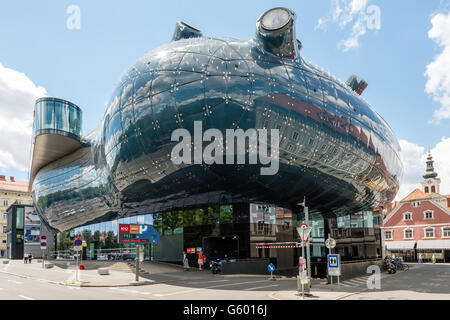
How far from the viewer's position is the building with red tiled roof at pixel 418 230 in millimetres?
60969

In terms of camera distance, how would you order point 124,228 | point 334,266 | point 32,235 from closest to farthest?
point 334,266
point 124,228
point 32,235

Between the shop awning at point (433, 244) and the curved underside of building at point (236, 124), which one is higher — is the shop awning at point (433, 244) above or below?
below

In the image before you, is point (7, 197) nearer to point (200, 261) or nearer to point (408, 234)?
point (200, 261)

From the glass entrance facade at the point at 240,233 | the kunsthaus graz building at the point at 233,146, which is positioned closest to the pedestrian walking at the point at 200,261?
the glass entrance facade at the point at 240,233

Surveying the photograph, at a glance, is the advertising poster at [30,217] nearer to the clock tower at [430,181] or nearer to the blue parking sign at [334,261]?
the blue parking sign at [334,261]

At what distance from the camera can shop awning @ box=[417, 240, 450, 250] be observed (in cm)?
5953

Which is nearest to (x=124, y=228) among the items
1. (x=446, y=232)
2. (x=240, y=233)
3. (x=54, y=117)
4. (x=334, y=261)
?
(x=240, y=233)

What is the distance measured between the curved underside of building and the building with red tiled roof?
33.9m

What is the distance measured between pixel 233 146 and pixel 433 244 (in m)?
51.7

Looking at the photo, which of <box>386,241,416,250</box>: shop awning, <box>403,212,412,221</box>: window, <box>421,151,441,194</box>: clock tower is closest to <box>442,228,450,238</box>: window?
<box>386,241,416,250</box>: shop awning

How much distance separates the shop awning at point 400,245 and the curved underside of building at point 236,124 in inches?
1404

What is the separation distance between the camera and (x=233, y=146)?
24.3m

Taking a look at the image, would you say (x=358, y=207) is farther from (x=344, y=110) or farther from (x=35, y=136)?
(x=35, y=136)

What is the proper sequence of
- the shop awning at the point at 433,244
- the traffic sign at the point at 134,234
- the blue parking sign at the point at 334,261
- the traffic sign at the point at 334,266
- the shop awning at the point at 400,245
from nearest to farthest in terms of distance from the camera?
the traffic sign at the point at 334,266 < the blue parking sign at the point at 334,261 < the traffic sign at the point at 134,234 < the shop awning at the point at 433,244 < the shop awning at the point at 400,245
